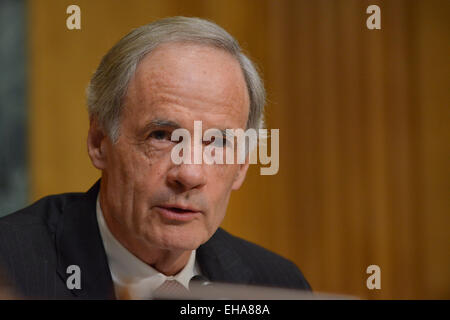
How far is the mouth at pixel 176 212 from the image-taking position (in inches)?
51.4

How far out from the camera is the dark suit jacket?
129 cm

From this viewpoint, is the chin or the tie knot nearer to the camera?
the chin

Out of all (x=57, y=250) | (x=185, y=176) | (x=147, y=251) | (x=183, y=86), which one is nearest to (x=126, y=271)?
(x=147, y=251)

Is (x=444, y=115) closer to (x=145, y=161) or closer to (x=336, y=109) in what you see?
(x=336, y=109)

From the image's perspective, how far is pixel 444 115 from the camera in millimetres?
1636

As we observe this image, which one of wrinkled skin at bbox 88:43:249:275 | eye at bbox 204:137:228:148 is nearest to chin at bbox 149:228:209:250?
wrinkled skin at bbox 88:43:249:275

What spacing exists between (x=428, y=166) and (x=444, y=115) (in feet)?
0.52

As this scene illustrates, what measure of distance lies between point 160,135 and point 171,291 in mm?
407

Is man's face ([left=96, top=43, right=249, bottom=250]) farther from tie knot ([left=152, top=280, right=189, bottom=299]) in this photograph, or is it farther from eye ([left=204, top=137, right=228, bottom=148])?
tie knot ([left=152, top=280, right=189, bottom=299])

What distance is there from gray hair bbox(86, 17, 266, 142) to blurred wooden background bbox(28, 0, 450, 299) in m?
0.20

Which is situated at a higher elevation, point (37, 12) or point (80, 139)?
point (37, 12)
